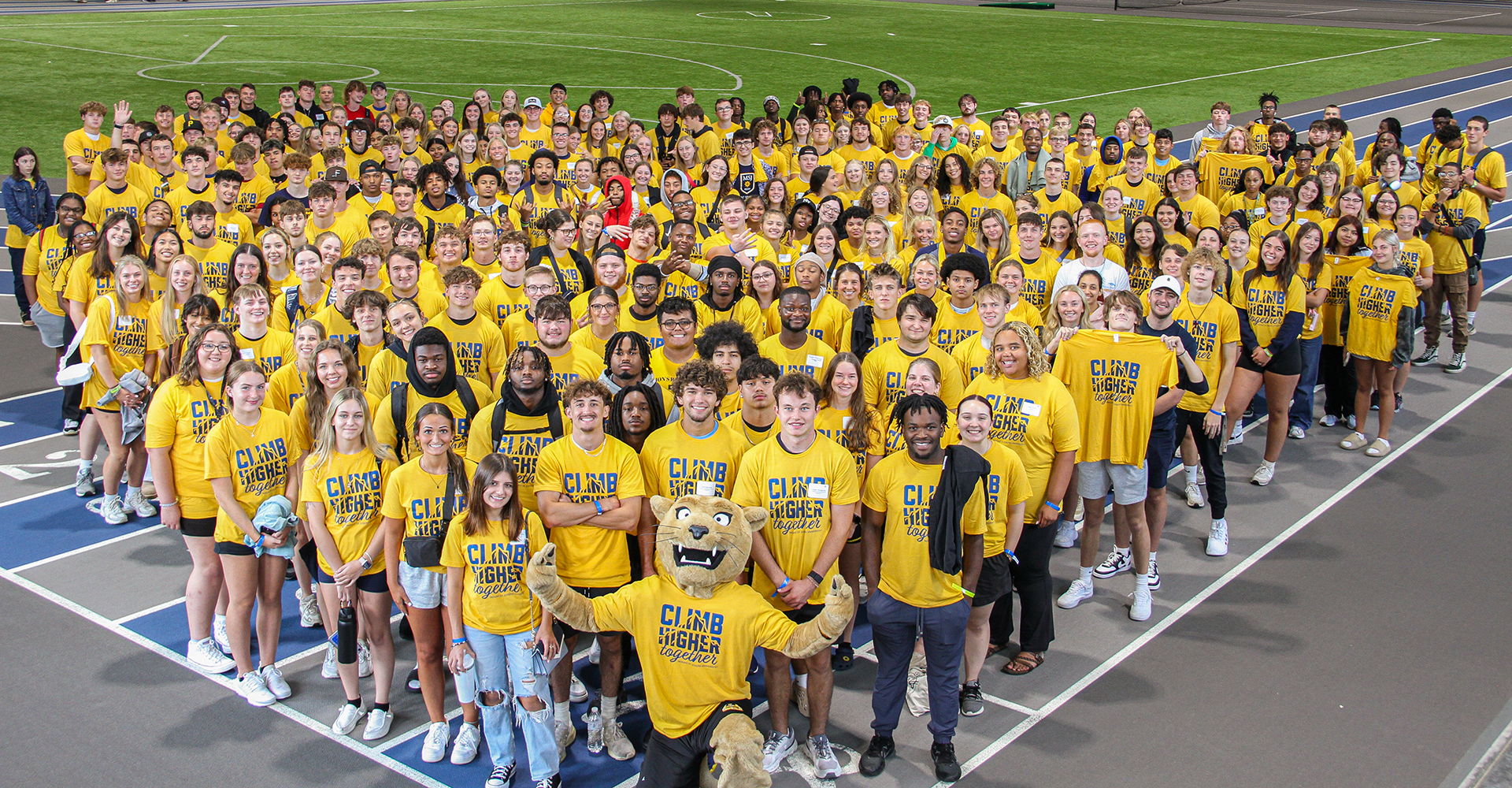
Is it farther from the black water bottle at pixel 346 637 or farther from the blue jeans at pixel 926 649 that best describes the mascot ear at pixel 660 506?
the black water bottle at pixel 346 637

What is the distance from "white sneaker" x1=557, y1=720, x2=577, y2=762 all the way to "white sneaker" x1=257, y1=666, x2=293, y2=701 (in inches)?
70.2

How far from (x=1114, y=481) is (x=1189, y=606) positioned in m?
1.12

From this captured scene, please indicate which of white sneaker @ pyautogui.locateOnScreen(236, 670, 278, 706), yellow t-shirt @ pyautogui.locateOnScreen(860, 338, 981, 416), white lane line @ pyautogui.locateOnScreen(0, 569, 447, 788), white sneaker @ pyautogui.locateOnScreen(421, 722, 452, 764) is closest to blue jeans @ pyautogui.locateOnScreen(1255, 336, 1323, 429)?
yellow t-shirt @ pyautogui.locateOnScreen(860, 338, 981, 416)

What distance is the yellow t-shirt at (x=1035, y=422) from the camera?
22.4 feet

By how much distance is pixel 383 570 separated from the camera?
20.5ft

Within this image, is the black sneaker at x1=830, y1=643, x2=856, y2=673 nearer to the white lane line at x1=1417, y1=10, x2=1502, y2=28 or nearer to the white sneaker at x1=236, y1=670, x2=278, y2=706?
the white sneaker at x1=236, y1=670, x2=278, y2=706

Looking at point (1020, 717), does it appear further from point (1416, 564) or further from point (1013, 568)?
point (1416, 564)

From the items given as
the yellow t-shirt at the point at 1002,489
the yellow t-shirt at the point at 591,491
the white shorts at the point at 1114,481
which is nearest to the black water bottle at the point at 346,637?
the yellow t-shirt at the point at 591,491

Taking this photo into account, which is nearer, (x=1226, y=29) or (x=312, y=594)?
(x=312, y=594)

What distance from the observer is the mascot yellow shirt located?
510cm

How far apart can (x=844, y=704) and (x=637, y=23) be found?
131ft

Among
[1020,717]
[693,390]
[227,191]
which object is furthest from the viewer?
[227,191]

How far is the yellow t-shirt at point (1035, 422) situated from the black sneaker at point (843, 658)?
57.4 inches

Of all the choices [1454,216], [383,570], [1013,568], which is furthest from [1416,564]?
[383,570]
